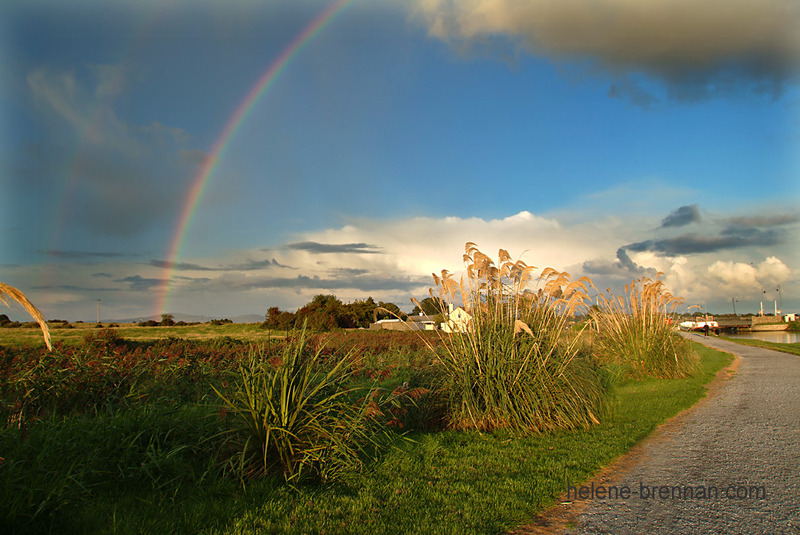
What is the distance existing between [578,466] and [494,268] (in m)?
3.44

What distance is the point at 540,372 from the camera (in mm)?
7266

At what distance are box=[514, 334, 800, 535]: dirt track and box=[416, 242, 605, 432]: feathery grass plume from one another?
3.86 feet

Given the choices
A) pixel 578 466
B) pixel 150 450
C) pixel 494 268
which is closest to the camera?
pixel 150 450

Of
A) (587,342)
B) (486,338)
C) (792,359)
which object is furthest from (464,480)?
(792,359)

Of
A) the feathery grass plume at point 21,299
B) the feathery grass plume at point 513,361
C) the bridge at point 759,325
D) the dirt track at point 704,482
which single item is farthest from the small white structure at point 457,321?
the bridge at point 759,325

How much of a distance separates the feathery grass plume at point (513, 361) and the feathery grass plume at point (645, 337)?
→ 6.96 meters

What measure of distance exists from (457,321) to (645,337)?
8.99 metres

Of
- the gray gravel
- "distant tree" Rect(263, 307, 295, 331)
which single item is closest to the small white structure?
the gray gravel

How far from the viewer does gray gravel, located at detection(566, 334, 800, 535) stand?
13.7 ft

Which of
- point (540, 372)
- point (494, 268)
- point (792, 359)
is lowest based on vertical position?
point (792, 359)

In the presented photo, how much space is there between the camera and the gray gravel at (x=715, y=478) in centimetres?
418

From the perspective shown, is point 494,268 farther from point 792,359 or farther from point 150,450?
point 792,359

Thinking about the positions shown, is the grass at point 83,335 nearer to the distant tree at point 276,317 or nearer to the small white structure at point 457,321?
the distant tree at point 276,317

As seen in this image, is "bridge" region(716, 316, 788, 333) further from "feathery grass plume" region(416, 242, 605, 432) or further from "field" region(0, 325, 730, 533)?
"field" region(0, 325, 730, 533)
